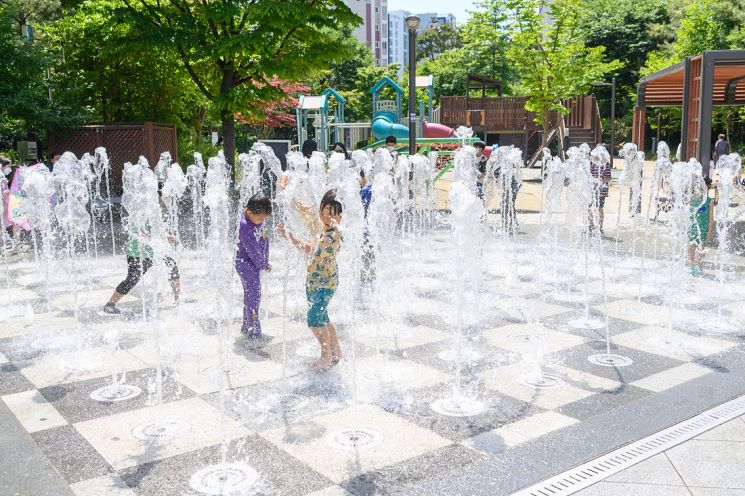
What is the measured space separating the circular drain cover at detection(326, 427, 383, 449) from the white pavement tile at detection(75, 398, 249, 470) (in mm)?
495

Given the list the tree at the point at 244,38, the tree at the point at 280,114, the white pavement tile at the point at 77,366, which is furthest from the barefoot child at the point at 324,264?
the tree at the point at 280,114

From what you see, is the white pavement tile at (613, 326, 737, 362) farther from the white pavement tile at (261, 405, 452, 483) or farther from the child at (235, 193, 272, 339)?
the child at (235, 193, 272, 339)

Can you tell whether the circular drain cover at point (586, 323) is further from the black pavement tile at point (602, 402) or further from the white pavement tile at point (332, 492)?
the white pavement tile at point (332, 492)

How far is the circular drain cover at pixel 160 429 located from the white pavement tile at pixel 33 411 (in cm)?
48

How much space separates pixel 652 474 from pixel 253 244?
347 cm

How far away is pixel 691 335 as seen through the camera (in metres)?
5.89

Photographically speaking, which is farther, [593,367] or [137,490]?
[593,367]

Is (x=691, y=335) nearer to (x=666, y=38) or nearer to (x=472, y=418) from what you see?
(x=472, y=418)

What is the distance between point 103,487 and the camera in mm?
3326

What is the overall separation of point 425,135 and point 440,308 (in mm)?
16667

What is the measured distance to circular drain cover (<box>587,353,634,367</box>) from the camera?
5.15 metres

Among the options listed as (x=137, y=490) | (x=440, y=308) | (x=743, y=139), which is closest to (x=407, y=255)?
(x=440, y=308)

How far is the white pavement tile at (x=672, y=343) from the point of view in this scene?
5.42 metres

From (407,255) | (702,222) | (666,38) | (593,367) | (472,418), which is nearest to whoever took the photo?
(472,418)
